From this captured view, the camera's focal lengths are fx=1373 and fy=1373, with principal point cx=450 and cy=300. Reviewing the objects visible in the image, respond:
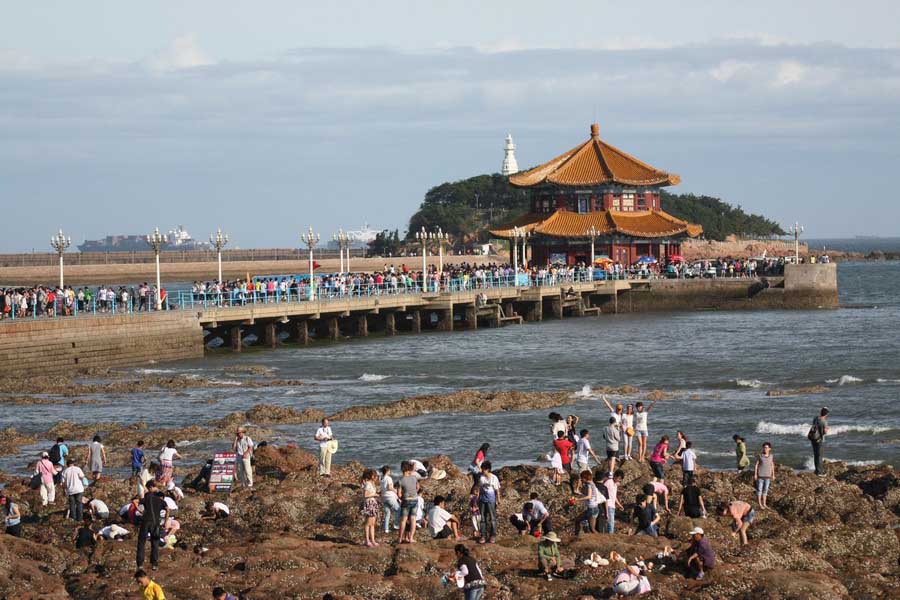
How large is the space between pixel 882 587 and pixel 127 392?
25.1m

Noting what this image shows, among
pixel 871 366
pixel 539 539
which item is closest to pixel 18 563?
pixel 539 539

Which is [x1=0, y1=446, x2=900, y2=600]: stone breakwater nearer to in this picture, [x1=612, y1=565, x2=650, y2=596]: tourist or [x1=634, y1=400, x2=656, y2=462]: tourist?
[x1=612, y1=565, x2=650, y2=596]: tourist

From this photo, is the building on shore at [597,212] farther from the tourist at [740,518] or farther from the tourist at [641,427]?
the tourist at [740,518]

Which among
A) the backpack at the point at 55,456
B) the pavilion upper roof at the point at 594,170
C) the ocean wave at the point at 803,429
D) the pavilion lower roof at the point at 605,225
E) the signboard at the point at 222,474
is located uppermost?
the pavilion upper roof at the point at 594,170

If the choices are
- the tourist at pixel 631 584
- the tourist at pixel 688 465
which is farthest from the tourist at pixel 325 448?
the tourist at pixel 631 584

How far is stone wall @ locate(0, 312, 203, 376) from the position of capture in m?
40.3

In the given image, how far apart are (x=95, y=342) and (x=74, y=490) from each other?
22.0 metres

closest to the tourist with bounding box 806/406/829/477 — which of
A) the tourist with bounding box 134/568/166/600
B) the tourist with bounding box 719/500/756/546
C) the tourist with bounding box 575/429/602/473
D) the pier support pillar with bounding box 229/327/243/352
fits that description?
the tourist with bounding box 575/429/602/473

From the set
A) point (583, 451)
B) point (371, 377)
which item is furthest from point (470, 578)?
point (371, 377)

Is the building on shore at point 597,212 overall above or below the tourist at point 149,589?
above

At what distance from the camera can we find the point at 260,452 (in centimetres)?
2548

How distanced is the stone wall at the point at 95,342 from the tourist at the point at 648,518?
25339mm

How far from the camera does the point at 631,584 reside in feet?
53.9

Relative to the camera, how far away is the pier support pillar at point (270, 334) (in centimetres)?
5302
